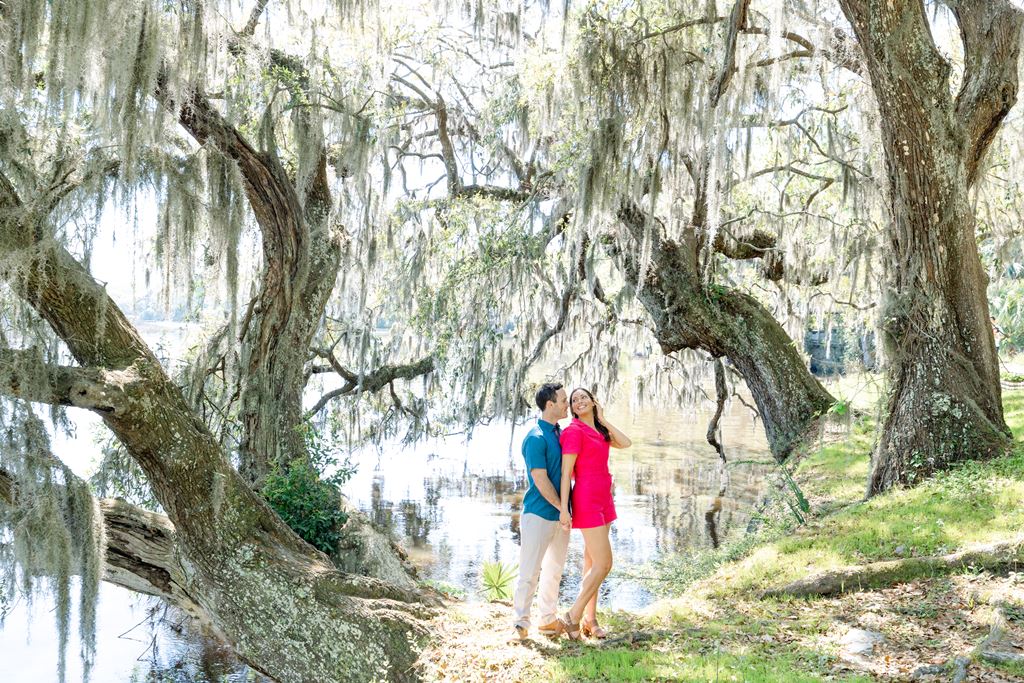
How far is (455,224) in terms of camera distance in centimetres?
1060

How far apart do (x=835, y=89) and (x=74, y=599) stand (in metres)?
10.6

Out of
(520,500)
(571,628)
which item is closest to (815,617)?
(571,628)

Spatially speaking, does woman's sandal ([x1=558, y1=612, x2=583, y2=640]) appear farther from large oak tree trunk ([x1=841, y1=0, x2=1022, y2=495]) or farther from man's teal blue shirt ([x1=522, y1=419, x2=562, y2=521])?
large oak tree trunk ([x1=841, y1=0, x2=1022, y2=495])

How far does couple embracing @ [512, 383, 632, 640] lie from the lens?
15.8ft

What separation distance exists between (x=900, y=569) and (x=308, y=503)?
4.40 meters

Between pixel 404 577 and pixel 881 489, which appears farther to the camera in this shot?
pixel 404 577

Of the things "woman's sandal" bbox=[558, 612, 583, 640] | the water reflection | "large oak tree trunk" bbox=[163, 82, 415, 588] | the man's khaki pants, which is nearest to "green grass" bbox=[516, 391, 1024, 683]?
"woman's sandal" bbox=[558, 612, 583, 640]

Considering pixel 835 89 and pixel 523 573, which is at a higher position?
pixel 835 89

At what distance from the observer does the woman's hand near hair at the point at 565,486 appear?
475 cm

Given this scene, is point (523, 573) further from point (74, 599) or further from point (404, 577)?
point (74, 599)

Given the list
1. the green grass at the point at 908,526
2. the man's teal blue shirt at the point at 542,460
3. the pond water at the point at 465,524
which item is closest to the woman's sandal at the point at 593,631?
the man's teal blue shirt at the point at 542,460

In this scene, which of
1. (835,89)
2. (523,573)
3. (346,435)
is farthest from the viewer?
(346,435)

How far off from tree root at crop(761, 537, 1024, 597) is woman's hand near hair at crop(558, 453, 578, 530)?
5.78 ft

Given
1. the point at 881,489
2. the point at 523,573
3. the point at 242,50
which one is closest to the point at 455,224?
the point at 242,50
